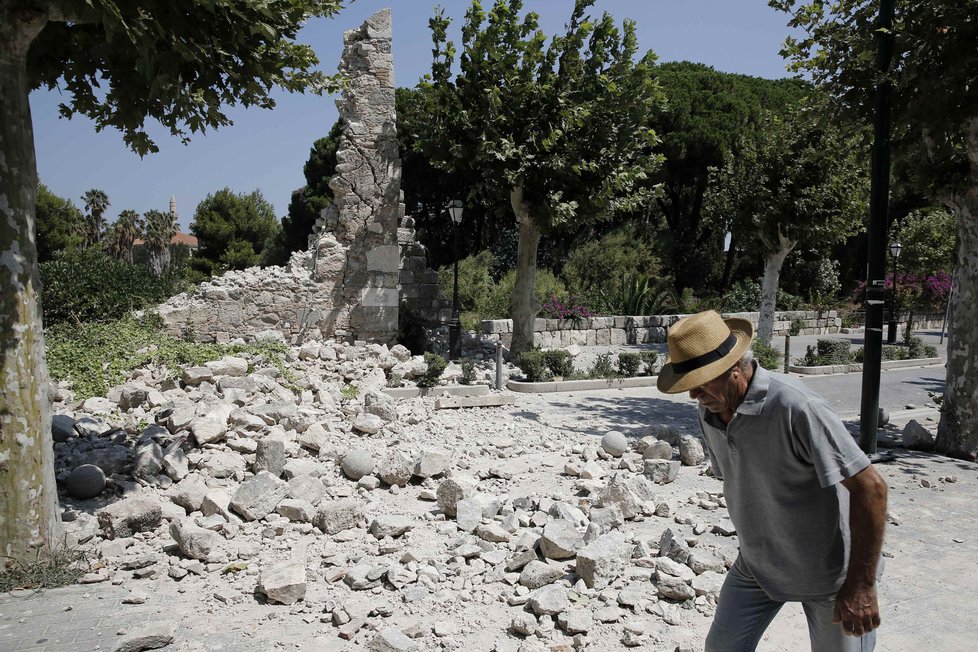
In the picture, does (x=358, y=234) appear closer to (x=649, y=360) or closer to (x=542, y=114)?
(x=542, y=114)

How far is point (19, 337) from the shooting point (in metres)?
4.41

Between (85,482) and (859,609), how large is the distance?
18.4 feet

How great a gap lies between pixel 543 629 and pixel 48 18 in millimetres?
5064

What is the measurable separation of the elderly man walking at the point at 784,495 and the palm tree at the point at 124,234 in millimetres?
41347

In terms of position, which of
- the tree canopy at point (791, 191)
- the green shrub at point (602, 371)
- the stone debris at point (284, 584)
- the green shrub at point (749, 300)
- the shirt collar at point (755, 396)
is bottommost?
the stone debris at point (284, 584)

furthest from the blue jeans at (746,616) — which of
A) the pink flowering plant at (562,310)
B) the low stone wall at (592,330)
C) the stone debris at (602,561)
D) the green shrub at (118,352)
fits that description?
the pink flowering plant at (562,310)

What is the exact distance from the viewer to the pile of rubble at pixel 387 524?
13.0 ft

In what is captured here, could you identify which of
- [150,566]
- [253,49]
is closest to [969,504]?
[150,566]

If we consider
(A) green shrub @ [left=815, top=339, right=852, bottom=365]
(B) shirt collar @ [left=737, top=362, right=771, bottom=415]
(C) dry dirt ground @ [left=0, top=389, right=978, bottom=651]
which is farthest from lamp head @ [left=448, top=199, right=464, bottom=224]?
(B) shirt collar @ [left=737, top=362, right=771, bottom=415]

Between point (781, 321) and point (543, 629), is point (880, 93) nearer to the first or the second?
point (543, 629)

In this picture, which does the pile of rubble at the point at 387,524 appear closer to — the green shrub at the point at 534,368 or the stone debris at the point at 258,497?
the stone debris at the point at 258,497

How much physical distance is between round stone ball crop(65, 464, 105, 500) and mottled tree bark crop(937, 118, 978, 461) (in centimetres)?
899

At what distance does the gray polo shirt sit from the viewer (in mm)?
2287

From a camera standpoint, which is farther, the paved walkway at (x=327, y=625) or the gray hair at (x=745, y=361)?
the paved walkway at (x=327, y=625)
